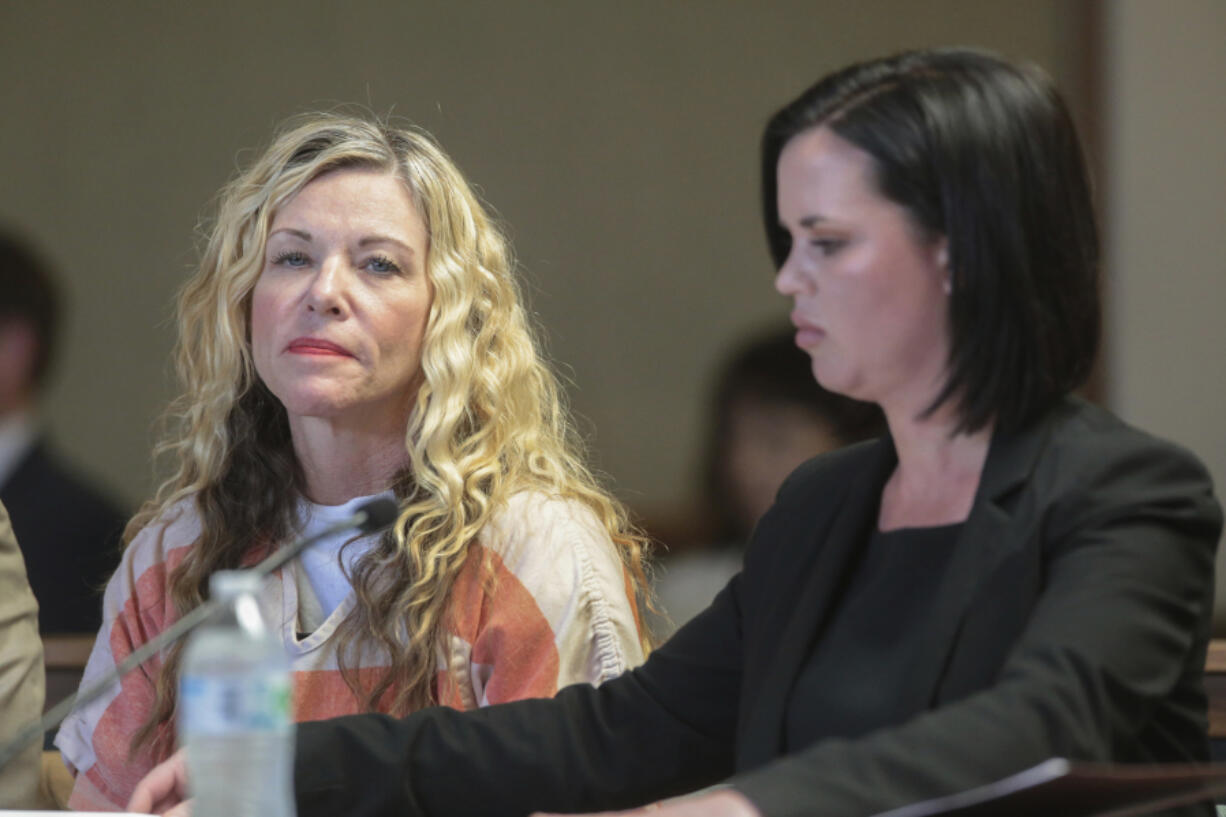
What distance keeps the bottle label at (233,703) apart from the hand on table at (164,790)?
43 centimetres

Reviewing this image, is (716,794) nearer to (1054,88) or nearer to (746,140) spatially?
(1054,88)

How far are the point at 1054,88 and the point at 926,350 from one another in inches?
9.3

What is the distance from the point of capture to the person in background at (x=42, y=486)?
10.8ft

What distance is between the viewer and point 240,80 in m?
3.44

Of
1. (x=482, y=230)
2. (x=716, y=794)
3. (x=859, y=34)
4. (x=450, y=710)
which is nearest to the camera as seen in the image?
(x=716, y=794)

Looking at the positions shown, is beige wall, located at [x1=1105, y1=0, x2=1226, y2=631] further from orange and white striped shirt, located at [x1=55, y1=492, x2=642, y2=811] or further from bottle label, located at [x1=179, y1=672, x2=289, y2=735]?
bottle label, located at [x1=179, y1=672, x2=289, y2=735]

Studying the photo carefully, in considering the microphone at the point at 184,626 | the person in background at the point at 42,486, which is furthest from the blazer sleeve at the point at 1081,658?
the person in background at the point at 42,486

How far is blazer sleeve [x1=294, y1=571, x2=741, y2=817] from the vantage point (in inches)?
56.3

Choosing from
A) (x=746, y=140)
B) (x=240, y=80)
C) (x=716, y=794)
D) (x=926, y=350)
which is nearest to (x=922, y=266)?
(x=926, y=350)

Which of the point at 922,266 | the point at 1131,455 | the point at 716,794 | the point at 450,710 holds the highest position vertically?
the point at 922,266

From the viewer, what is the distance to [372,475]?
80.7 inches

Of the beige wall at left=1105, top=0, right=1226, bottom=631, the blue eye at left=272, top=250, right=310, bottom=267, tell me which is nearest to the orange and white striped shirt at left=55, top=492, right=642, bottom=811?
the blue eye at left=272, top=250, right=310, bottom=267

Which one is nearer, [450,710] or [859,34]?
[450,710]

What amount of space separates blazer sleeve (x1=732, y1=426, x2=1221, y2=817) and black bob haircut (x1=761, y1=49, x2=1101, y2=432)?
3.4 inches
